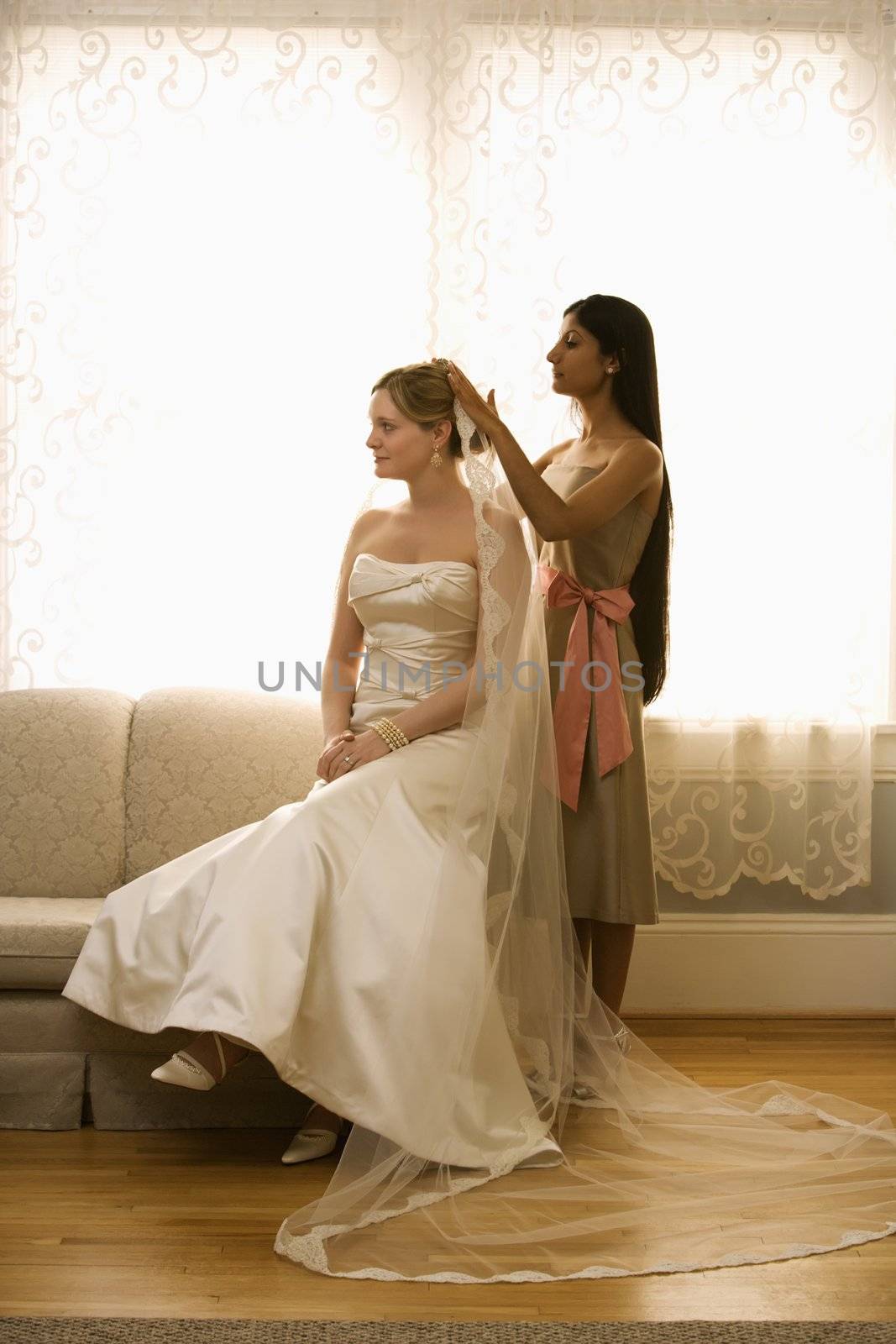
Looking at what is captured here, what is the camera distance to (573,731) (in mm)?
2934

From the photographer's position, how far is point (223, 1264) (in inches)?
83.4

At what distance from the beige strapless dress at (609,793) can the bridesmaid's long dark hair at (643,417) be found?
2.1 inches

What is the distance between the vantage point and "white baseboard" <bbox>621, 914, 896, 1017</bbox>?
3.73 m

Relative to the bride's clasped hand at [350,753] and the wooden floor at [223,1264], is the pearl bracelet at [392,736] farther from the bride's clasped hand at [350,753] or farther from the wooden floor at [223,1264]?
the wooden floor at [223,1264]

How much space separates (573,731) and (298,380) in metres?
1.39

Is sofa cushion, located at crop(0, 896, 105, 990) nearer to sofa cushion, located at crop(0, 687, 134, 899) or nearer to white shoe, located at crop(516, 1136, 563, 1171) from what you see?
sofa cushion, located at crop(0, 687, 134, 899)

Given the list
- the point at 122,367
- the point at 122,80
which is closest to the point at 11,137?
the point at 122,80

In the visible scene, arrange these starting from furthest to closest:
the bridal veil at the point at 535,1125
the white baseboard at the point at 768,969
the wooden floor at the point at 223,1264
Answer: the white baseboard at the point at 768,969 < the bridal veil at the point at 535,1125 < the wooden floor at the point at 223,1264

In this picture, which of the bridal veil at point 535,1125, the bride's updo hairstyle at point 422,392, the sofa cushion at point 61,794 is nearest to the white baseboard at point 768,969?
the bridal veil at point 535,1125

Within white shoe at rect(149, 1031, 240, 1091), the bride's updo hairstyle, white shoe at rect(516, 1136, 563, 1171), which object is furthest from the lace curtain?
white shoe at rect(149, 1031, 240, 1091)

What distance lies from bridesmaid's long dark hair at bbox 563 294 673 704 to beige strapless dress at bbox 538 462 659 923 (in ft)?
0.17

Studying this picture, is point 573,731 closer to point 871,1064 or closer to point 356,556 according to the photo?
point 356,556

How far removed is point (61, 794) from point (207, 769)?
1.22 ft

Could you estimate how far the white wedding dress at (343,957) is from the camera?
235 centimetres
